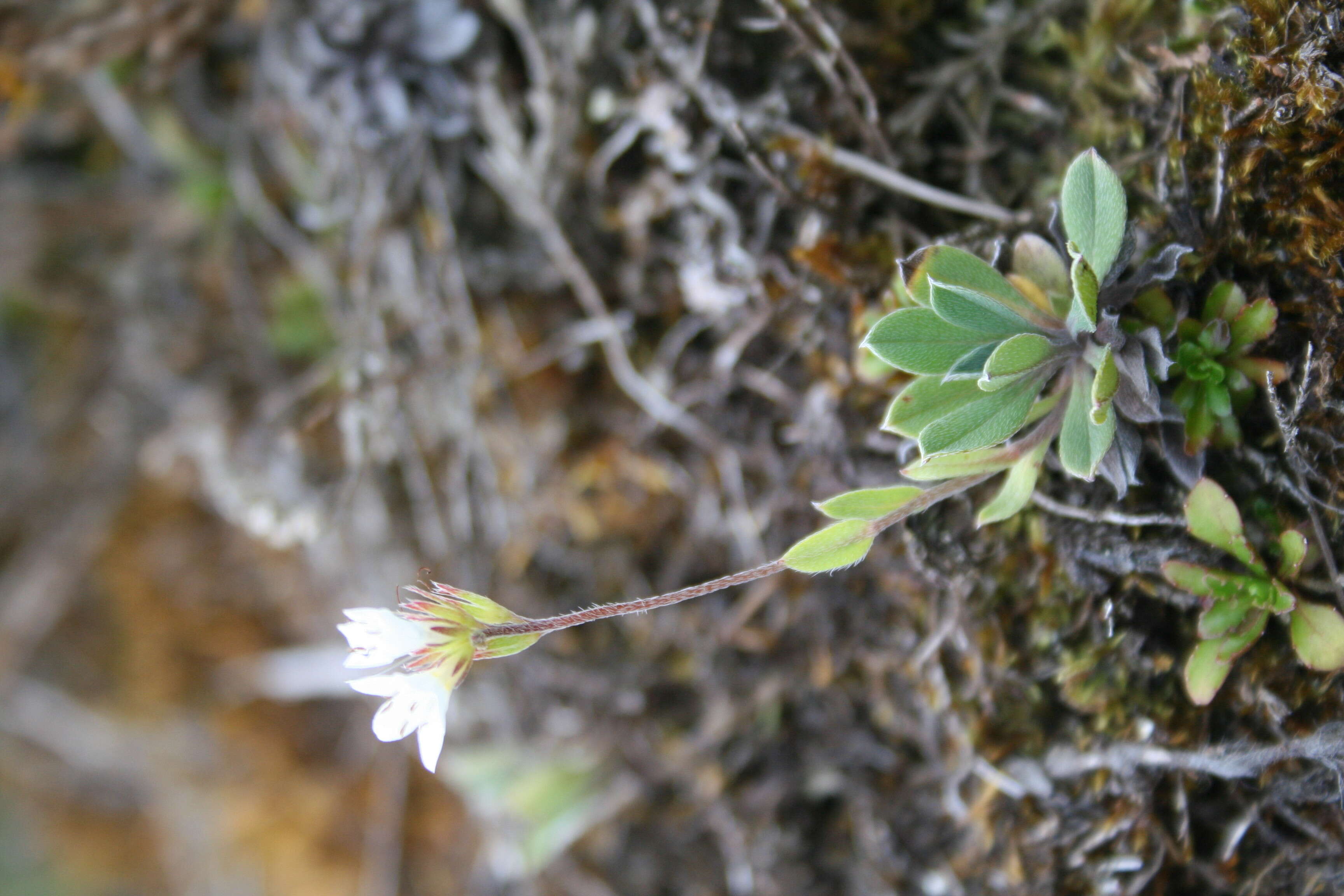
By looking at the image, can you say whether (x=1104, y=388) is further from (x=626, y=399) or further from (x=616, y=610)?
(x=626, y=399)

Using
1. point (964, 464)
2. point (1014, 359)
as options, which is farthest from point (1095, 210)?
point (964, 464)

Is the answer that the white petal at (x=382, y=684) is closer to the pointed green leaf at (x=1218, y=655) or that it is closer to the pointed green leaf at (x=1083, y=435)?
the pointed green leaf at (x=1083, y=435)

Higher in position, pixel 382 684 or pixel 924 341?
pixel 924 341

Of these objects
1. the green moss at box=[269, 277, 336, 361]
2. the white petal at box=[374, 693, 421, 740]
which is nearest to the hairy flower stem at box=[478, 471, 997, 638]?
the white petal at box=[374, 693, 421, 740]

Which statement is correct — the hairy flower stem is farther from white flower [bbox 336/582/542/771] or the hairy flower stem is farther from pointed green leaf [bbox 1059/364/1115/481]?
pointed green leaf [bbox 1059/364/1115/481]

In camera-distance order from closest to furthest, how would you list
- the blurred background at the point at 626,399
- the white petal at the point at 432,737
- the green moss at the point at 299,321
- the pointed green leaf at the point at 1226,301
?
the white petal at the point at 432,737 → the pointed green leaf at the point at 1226,301 → the blurred background at the point at 626,399 → the green moss at the point at 299,321

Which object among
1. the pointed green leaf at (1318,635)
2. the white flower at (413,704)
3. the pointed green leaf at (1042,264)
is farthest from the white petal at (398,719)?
the pointed green leaf at (1318,635)
